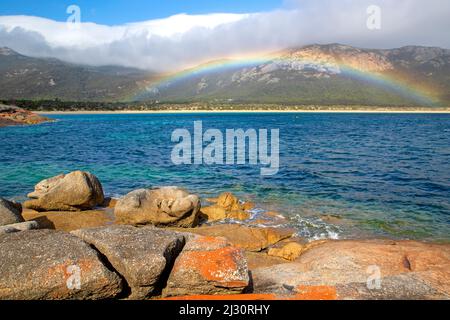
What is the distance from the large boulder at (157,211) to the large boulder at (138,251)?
22.0 ft

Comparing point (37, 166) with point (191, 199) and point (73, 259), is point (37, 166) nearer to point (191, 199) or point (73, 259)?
point (191, 199)

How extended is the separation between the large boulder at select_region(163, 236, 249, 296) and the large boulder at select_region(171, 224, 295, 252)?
554 centimetres

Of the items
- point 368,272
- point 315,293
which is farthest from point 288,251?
point 315,293

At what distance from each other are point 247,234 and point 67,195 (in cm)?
865

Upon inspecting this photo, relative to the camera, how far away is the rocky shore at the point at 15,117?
93.4 meters

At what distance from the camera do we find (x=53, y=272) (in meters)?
7.20

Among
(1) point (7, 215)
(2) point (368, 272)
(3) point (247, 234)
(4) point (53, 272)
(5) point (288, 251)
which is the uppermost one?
(4) point (53, 272)

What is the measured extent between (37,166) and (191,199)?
21377 mm

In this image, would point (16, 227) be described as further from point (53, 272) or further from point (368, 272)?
point (368, 272)

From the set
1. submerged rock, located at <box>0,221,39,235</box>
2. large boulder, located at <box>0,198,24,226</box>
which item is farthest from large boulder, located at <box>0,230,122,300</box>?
large boulder, located at <box>0,198,24,226</box>

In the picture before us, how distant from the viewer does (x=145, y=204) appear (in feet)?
52.7

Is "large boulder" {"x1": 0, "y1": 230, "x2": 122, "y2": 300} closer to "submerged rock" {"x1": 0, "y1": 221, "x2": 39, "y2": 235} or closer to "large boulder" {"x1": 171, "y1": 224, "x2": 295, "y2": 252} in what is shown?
"submerged rock" {"x1": 0, "y1": 221, "x2": 39, "y2": 235}
